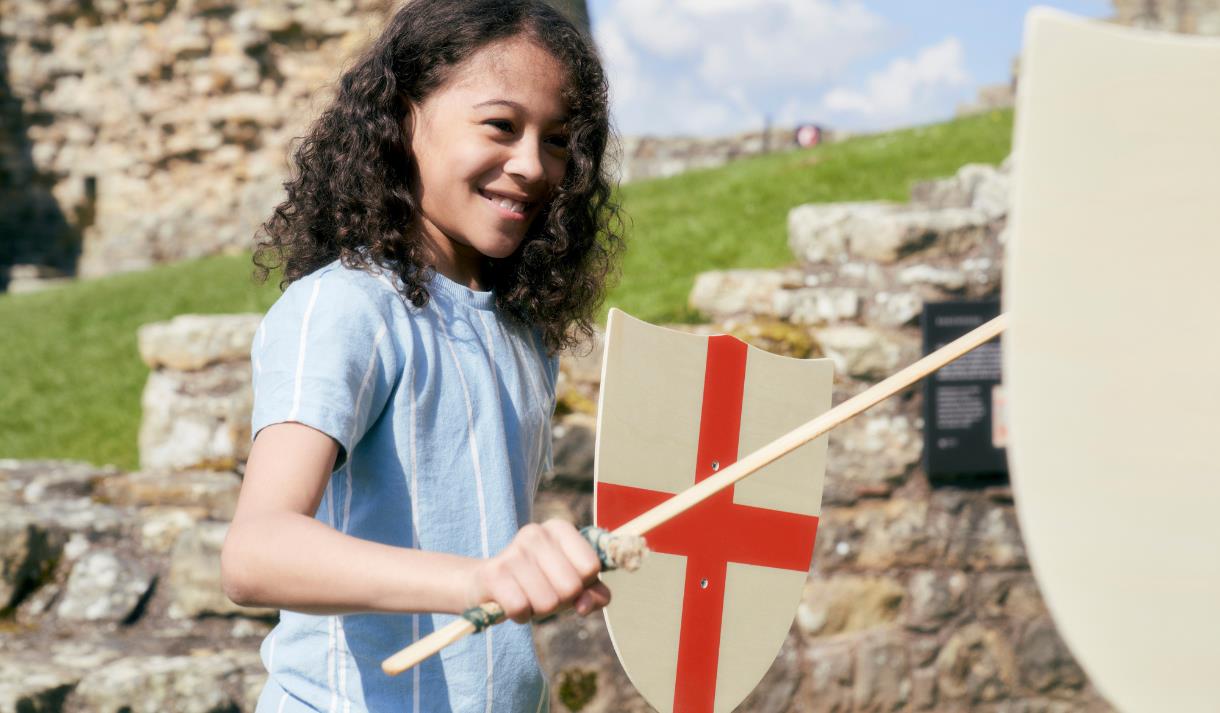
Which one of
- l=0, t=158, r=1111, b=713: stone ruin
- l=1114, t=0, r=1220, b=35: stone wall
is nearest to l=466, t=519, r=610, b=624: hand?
l=0, t=158, r=1111, b=713: stone ruin

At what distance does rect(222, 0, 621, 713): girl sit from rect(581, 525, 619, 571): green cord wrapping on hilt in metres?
0.02

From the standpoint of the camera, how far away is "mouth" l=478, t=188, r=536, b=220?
52.4 inches

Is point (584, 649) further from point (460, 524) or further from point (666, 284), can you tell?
point (666, 284)

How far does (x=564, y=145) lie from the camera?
1448mm

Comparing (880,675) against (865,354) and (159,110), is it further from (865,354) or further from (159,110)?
(159,110)

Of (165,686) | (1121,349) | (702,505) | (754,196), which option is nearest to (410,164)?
(702,505)

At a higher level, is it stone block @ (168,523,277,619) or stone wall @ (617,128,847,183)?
stone wall @ (617,128,847,183)

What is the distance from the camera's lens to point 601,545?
0.94m

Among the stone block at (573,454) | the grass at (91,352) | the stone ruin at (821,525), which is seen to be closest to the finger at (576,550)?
the stone ruin at (821,525)

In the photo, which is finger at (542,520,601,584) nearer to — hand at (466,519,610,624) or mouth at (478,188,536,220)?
hand at (466,519,610,624)

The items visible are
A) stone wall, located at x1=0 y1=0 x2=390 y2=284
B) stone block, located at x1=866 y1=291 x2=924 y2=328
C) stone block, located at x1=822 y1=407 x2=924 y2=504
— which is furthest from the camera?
stone wall, located at x1=0 y1=0 x2=390 y2=284

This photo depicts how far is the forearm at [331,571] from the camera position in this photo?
92cm

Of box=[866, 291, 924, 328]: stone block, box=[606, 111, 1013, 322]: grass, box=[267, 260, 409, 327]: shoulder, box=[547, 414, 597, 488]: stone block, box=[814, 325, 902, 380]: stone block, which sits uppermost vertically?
box=[606, 111, 1013, 322]: grass

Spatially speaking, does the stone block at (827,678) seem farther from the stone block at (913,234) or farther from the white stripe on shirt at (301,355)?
the white stripe on shirt at (301,355)
